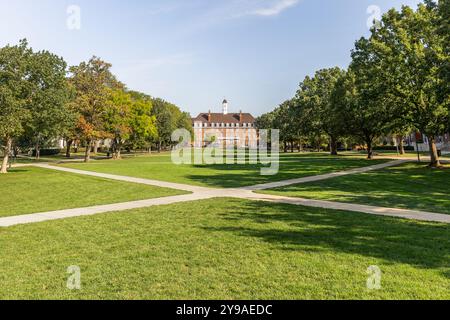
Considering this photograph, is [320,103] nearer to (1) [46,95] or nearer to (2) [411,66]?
(2) [411,66]

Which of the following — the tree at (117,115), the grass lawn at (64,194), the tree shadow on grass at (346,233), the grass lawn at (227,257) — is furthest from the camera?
the tree at (117,115)

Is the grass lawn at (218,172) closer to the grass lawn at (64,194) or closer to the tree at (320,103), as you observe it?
the grass lawn at (64,194)

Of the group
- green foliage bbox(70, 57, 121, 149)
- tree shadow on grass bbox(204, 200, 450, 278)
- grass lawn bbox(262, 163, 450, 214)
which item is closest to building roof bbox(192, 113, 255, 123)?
green foliage bbox(70, 57, 121, 149)

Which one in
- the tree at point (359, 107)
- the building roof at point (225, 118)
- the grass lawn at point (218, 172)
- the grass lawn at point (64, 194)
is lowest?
the grass lawn at point (64, 194)

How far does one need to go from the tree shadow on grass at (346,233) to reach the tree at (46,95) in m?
24.5

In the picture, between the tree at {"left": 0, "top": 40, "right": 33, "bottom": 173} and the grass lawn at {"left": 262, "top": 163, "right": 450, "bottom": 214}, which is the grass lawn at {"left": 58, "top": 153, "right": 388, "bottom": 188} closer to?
the grass lawn at {"left": 262, "top": 163, "right": 450, "bottom": 214}

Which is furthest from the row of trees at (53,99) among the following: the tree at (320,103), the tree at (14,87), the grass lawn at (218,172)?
the tree at (320,103)

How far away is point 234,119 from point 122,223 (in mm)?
157116

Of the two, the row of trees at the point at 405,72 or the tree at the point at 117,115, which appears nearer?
the row of trees at the point at 405,72

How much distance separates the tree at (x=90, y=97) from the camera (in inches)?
1698

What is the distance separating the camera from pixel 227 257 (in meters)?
6.53

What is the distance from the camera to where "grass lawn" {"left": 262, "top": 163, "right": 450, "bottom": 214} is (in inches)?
516

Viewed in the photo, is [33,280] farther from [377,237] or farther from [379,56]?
[379,56]

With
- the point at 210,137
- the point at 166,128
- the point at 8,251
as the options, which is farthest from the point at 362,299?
the point at 210,137
